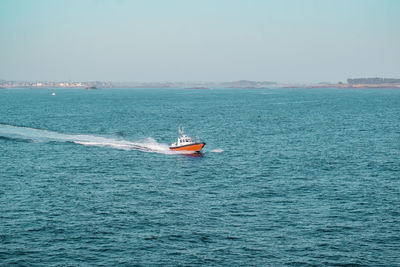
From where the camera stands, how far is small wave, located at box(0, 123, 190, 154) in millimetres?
96125

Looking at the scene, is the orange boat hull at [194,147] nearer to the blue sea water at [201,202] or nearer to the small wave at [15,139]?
the blue sea water at [201,202]

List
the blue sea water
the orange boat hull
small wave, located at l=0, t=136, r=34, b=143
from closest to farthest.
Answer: the blue sea water
the orange boat hull
small wave, located at l=0, t=136, r=34, b=143

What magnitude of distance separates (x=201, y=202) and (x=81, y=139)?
57226 mm

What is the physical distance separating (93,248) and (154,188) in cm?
2152

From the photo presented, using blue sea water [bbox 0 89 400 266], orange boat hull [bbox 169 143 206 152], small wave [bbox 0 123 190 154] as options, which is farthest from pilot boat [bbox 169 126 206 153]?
blue sea water [bbox 0 89 400 266]

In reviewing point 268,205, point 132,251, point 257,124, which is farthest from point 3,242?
point 257,124

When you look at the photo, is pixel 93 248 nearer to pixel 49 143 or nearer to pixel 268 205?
pixel 268 205

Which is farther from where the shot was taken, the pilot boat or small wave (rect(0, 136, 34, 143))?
small wave (rect(0, 136, 34, 143))

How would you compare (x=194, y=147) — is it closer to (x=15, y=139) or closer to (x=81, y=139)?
(x=81, y=139)

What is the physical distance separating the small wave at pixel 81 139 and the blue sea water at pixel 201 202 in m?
0.45

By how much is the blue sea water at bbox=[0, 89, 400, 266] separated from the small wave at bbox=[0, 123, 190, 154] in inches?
17.9

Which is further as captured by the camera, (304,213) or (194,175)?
(194,175)

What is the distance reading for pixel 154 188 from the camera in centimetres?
6381

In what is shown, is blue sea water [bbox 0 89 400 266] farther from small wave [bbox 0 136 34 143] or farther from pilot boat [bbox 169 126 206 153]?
pilot boat [bbox 169 126 206 153]
